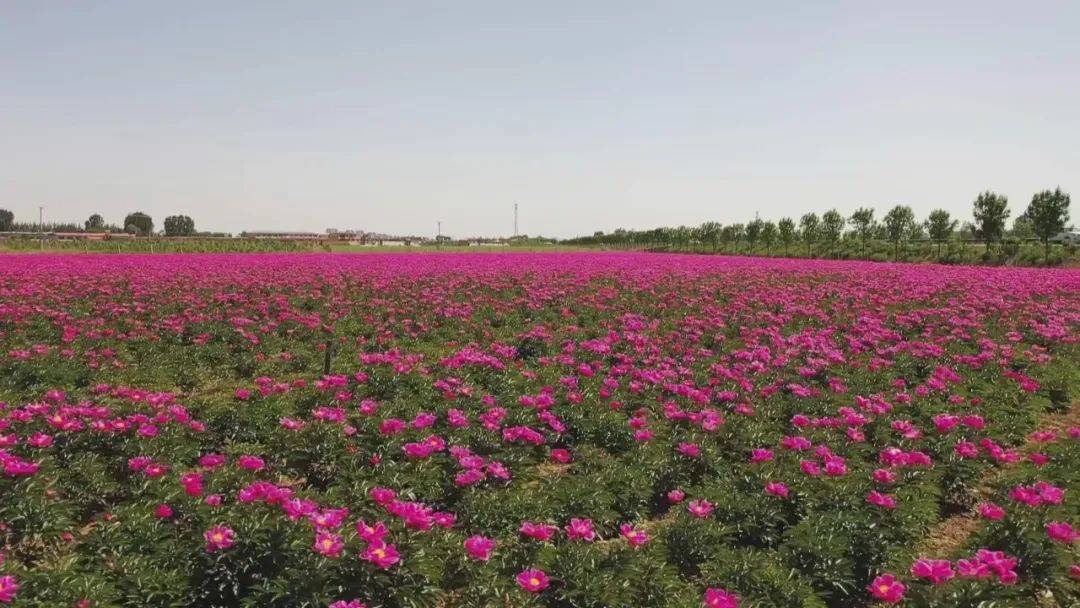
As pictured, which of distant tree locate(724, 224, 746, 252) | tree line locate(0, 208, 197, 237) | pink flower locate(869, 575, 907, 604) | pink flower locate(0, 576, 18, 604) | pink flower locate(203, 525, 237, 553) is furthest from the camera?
tree line locate(0, 208, 197, 237)

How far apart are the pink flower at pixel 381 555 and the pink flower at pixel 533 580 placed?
77cm

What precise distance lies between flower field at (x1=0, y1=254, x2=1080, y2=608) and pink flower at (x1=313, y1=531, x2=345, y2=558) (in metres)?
0.02

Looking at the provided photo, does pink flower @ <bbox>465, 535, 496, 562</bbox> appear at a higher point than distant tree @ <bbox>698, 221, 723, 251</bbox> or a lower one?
lower

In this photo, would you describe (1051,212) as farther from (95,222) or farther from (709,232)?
(95,222)

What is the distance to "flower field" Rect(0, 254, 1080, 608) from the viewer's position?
12.8ft

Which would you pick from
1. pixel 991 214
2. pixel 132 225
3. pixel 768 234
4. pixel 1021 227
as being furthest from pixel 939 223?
pixel 132 225

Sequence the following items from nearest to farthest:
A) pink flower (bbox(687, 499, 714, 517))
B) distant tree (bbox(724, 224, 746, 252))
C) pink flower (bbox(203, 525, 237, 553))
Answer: pink flower (bbox(203, 525, 237, 553))
pink flower (bbox(687, 499, 714, 517))
distant tree (bbox(724, 224, 746, 252))

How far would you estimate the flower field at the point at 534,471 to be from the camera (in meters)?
3.91

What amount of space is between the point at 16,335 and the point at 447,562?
1159cm

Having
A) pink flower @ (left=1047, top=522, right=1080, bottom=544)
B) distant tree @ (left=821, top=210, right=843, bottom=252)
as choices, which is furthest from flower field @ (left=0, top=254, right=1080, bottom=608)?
distant tree @ (left=821, top=210, right=843, bottom=252)

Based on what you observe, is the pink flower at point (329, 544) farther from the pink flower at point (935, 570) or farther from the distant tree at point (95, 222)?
the distant tree at point (95, 222)

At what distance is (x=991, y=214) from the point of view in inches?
2007

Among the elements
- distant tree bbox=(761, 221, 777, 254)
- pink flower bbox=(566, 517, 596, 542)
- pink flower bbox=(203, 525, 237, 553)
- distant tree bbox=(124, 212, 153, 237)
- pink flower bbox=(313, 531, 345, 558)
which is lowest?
pink flower bbox=(566, 517, 596, 542)

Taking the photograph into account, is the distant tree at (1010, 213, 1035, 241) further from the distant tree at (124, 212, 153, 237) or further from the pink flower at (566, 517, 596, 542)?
the distant tree at (124, 212, 153, 237)
